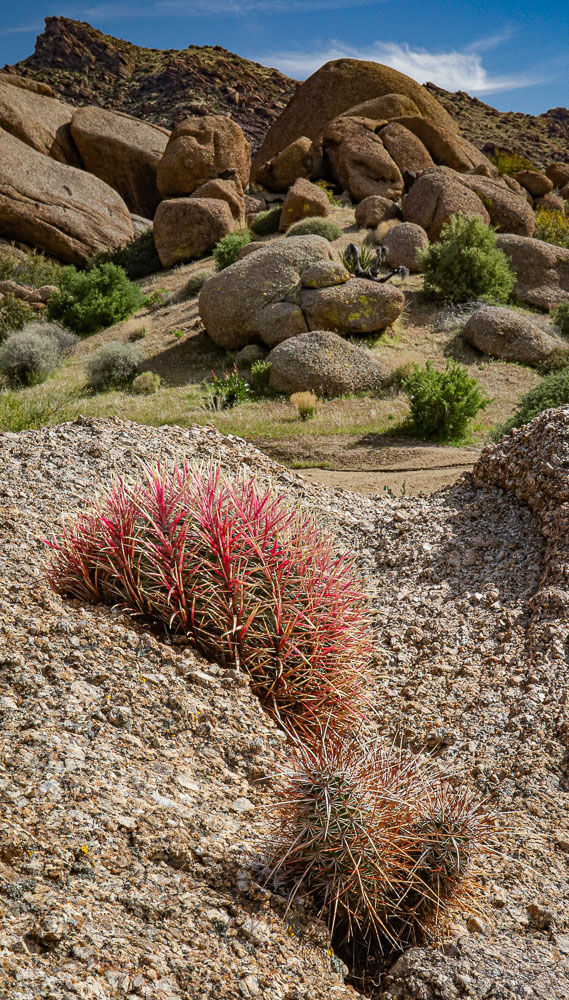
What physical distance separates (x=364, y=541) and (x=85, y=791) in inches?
146

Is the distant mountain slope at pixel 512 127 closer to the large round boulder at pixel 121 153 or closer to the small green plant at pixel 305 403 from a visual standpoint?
the large round boulder at pixel 121 153

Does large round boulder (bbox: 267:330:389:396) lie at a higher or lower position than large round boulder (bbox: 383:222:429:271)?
lower

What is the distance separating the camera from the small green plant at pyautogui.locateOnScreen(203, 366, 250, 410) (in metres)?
13.3

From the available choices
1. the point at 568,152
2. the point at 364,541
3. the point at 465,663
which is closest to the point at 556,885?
the point at 465,663

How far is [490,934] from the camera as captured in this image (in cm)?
260

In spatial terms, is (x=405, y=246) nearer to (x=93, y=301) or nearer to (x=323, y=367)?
(x=323, y=367)

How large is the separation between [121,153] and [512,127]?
38843 millimetres

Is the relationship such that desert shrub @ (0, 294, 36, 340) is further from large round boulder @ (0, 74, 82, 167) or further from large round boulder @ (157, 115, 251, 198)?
large round boulder @ (0, 74, 82, 167)

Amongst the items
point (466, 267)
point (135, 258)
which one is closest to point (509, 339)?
point (466, 267)

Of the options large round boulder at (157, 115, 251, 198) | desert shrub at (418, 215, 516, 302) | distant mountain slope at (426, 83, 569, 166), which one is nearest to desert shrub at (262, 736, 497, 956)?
desert shrub at (418, 215, 516, 302)

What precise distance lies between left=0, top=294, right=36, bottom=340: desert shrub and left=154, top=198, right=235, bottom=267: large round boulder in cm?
579

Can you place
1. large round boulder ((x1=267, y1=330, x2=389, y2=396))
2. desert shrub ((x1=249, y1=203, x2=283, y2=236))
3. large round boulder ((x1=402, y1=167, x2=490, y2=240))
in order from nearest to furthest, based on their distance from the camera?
large round boulder ((x1=267, y1=330, x2=389, y2=396)) → large round boulder ((x1=402, y1=167, x2=490, y2=240)) → desert shrub ((x1=249, y1=203, x2=283, y2=236))

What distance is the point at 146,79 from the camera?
194 ft

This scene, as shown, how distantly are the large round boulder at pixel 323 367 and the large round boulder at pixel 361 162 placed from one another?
1495 centimetres
